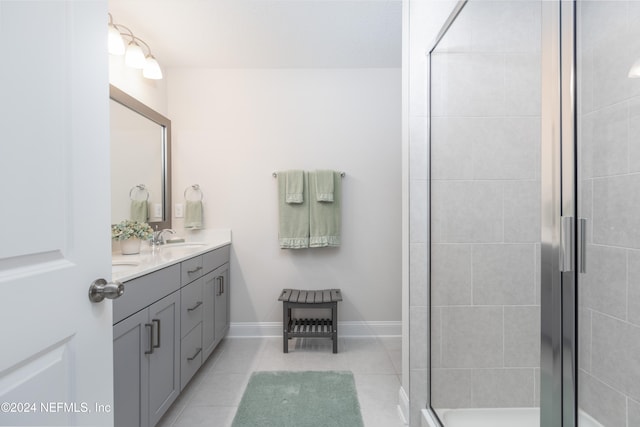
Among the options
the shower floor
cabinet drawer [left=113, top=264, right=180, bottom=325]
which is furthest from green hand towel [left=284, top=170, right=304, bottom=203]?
the shower floor

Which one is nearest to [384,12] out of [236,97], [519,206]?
[236,97]

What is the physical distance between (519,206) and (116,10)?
2.42m

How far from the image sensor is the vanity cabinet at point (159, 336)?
1108 millimetres

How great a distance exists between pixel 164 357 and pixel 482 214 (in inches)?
62.5

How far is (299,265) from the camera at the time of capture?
2.53m

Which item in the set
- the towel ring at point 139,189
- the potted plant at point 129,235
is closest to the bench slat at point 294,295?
the potted plant at point 129,235

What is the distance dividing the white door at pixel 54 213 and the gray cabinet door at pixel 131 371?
1.15ft

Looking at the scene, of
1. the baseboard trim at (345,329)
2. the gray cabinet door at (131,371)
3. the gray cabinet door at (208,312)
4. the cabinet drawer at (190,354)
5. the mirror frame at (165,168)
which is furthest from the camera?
the baseboard trim at (345,329)

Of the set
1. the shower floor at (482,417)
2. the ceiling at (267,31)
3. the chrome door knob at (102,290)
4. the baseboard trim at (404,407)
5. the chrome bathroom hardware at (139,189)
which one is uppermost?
the ceiling at (267,31)

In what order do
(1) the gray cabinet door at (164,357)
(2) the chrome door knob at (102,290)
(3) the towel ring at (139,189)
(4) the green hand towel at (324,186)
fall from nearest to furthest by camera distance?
(2) the chrome door knob at (102,290) → (1) the gray cabinet door at (164,357) → (3) the towel ring at (139,189) → (4) the green hand towel at (324,186)

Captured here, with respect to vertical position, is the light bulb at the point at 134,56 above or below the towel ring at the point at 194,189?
above

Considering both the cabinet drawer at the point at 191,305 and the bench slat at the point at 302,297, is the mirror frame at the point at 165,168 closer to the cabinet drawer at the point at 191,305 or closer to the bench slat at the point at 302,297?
the cabinet drawer at the point at 191,305

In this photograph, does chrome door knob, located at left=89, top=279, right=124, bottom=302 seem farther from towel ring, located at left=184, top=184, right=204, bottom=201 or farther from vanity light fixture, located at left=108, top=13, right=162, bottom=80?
towel ring, located at left=184, top=184, right=204, bottom=201

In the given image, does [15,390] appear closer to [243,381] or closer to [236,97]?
[243,381]
